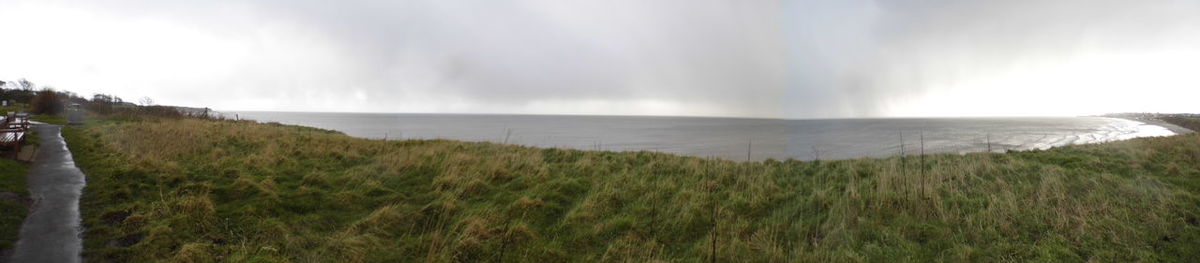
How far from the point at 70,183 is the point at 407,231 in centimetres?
904

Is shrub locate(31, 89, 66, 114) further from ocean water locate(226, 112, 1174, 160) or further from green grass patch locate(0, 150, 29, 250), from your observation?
green grass patch locate(0, 150, 29, 250)

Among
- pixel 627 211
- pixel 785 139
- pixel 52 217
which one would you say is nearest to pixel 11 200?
pixel 52 217

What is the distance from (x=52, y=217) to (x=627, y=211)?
10264 millimetres

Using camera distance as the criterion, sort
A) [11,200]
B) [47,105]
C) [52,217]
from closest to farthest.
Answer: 1. [52,217]
2. [11,200]
3. [47,105]

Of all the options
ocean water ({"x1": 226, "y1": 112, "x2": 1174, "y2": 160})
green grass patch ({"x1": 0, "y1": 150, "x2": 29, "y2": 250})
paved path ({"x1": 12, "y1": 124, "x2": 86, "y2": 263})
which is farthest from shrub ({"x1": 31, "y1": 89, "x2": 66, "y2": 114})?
green grass patch ({"x1": 0, "y1": 150, "x2": 29, "y2": 250})

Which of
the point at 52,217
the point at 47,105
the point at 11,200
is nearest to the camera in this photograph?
the point at 52,217

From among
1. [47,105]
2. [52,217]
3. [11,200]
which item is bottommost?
[52,217]

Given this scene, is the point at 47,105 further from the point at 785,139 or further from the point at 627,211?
the point at 785,139

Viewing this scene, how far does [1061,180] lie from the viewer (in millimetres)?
10977

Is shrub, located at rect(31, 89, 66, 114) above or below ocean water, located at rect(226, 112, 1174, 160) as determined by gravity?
above

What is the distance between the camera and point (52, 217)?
8.06m

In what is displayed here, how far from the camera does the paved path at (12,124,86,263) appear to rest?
6.50 meters

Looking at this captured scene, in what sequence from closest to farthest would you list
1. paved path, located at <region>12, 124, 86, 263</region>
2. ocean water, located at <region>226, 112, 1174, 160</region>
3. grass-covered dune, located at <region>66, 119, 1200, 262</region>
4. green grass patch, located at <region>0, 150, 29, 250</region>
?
1. paved path, located at <region>12, 124, 86, 263</region>
2. green grass patch, located at <region>0, 150, 29, 250</region>
3. grass-covered dune, located at <region>66, 119, 1200, 262</region>
4. ocean water, located at <region>226, 112, 1174, 160</region>

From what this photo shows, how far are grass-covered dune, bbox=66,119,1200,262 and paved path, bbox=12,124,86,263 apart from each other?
0.27 metres
